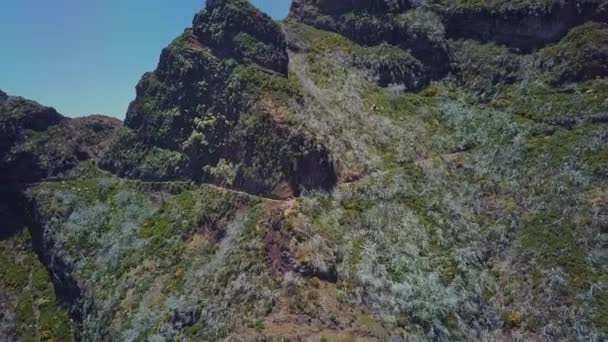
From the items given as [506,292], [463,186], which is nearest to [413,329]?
[506,292]

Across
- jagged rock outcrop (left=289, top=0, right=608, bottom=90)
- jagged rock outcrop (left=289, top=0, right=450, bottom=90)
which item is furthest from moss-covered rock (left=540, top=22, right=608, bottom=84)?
jagged rock outcrop (left=289, top=0, right=450, bottom=90)

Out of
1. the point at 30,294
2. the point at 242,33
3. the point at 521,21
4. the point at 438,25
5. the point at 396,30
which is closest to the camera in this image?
the point at 30,294

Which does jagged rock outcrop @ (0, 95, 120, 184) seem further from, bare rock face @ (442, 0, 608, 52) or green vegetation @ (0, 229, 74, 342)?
bare rock face @ (442, 0, 608, 52)

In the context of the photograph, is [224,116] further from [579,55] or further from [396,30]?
[579,55]

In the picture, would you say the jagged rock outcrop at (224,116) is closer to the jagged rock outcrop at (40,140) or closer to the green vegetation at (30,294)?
the jagged rock outcrop at (40,140)

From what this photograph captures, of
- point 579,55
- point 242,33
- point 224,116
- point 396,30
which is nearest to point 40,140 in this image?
point 224,116

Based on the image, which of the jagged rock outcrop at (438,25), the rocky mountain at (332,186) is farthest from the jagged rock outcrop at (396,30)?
the rocky mountain at (332,186)
